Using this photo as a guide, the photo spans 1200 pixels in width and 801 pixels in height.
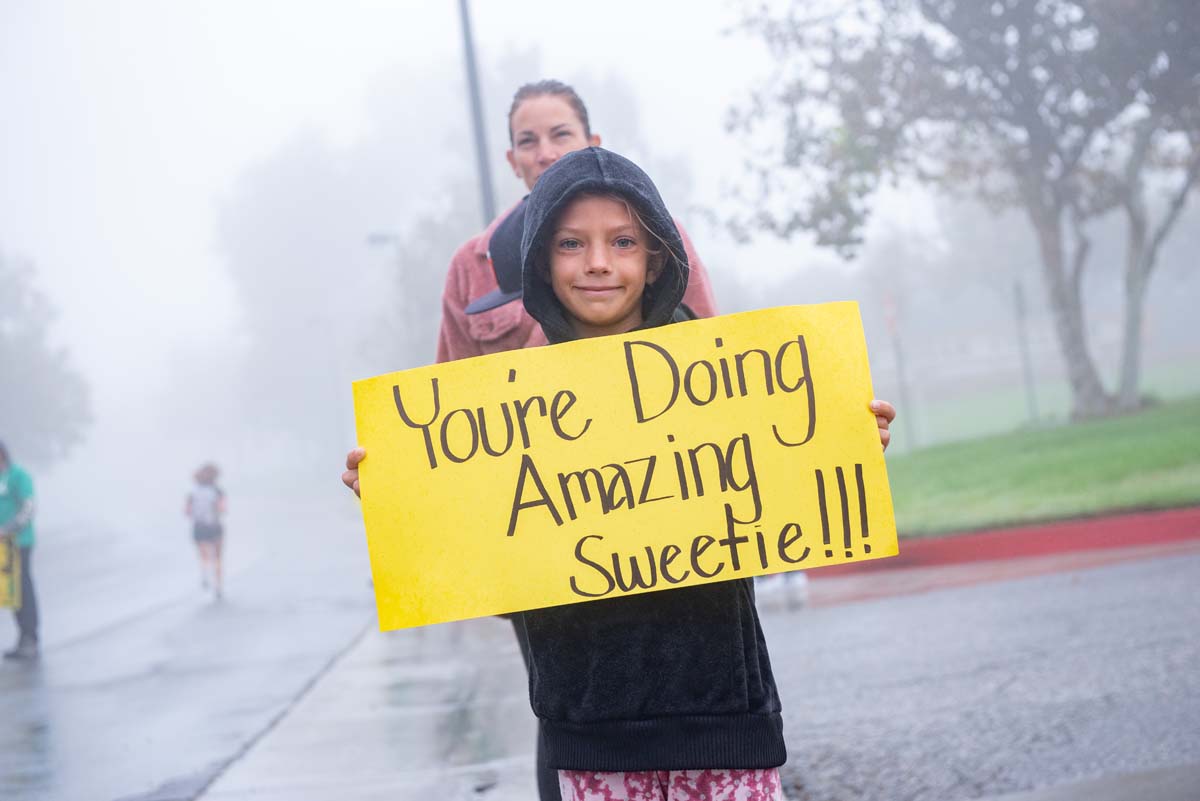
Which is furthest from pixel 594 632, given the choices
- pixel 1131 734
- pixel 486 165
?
pixel 486 165

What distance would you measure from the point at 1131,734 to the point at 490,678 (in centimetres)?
353

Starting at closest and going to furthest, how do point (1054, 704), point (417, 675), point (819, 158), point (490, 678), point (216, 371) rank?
point (1054, 704)
point (490, 678)
point (417, 675)
point (819, 158)
point (216, 371)

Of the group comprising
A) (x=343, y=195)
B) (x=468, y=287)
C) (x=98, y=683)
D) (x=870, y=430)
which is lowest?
(x=98, y=683)

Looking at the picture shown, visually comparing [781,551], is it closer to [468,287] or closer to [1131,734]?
[468,287]

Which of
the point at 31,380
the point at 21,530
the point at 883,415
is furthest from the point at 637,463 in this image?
the point at 31,380

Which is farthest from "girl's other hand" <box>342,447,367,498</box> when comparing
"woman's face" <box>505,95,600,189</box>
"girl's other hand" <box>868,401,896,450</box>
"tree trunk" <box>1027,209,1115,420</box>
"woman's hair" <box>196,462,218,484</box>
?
"tree trunk" <box>1027,209,1115,420</box>

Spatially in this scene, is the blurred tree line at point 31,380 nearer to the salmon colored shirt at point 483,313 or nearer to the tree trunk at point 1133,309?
the tree trunk at point 1133,309

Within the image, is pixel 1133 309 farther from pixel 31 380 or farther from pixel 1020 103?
pixel 31 380

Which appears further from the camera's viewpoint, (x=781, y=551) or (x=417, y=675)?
(x=417, y=675)

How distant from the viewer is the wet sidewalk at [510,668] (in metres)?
4.72

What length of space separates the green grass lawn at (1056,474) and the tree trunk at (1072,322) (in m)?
0.90

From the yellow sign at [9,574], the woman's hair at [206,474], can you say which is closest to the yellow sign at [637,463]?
the yellow sign at [9,574]

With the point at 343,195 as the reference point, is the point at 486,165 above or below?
below

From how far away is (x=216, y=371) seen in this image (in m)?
106
